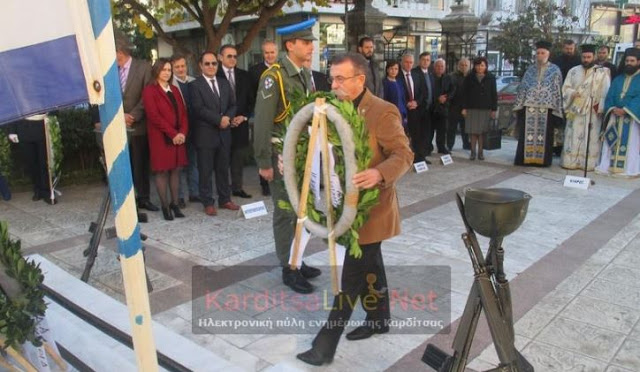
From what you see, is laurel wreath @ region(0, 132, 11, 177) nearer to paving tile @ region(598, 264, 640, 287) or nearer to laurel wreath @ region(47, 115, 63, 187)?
laurel wreath @ region(47, 115, 63, 187)

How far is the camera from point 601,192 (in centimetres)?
739

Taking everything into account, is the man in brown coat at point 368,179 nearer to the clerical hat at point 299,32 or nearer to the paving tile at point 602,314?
the clerical hat at point 299,32

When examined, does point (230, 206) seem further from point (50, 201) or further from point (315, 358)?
point (315, 358)

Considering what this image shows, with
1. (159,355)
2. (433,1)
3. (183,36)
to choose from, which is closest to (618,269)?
(159,355)

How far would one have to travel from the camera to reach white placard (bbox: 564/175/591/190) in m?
7.53

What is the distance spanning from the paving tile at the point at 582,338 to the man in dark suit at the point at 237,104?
4284mm

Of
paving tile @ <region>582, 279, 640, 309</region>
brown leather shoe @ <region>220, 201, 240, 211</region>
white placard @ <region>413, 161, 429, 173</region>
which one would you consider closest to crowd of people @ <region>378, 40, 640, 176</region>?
white placard @ <region>413, 161, 429, 173</region>

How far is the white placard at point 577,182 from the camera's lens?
7.53 metres

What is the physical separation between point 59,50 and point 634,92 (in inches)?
320

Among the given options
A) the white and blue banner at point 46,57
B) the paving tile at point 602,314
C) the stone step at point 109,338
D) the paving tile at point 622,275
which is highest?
the white and blue banner at point 46,57

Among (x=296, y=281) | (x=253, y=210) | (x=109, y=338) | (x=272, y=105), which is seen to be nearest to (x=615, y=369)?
(x=296, y=281)

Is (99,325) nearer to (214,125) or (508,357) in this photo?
(508,357)

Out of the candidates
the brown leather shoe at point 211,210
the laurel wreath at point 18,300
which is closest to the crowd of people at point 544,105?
the brown leather shoe at point 211,210

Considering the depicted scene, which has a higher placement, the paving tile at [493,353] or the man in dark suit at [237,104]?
the man in dark suit at [237,104]
